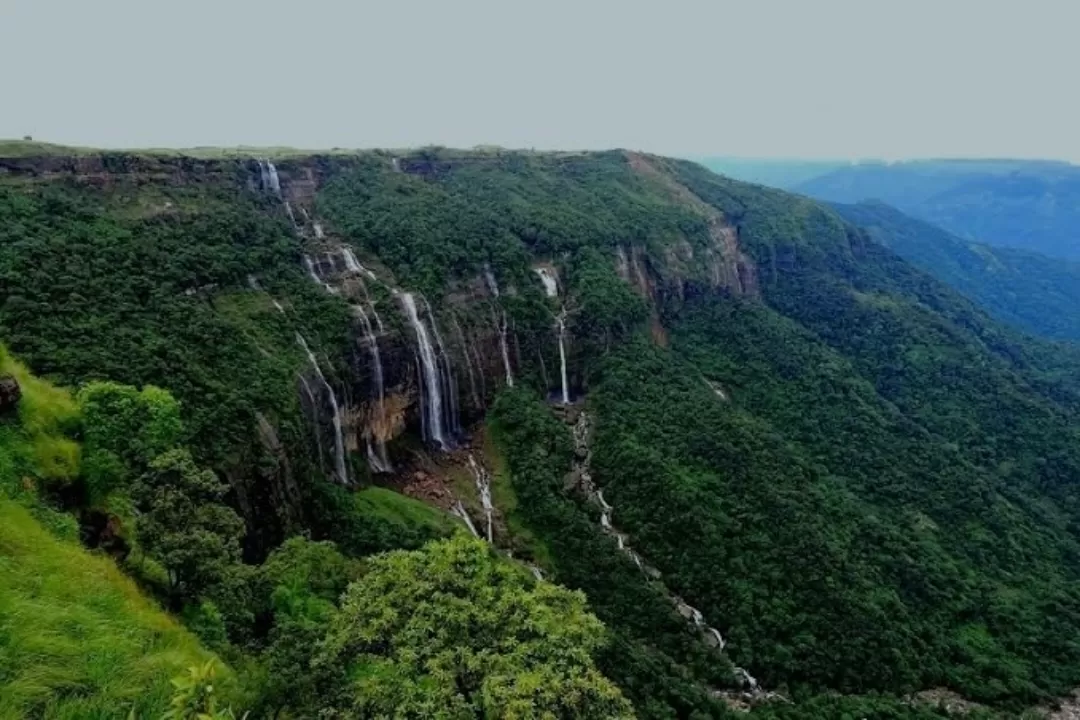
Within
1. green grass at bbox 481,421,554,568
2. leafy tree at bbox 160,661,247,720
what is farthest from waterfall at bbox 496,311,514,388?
leafy tree at bbox 160,661,247,720

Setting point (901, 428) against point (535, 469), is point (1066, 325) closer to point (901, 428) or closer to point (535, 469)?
point (901, 428)

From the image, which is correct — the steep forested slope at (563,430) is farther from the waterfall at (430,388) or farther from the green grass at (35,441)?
the green grass at (35,441)

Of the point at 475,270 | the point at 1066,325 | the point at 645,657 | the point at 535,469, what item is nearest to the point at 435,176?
the point at 475,270

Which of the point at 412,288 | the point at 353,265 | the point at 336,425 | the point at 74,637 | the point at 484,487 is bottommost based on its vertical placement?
the point at 484,487

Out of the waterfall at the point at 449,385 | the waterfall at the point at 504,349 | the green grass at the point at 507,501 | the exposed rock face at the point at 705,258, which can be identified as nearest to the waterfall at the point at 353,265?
the waterfall at the point at 449,385

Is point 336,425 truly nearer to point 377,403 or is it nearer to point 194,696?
point 377,403

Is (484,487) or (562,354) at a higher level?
(562,354)

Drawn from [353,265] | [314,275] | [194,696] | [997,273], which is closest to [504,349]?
[353,265]
